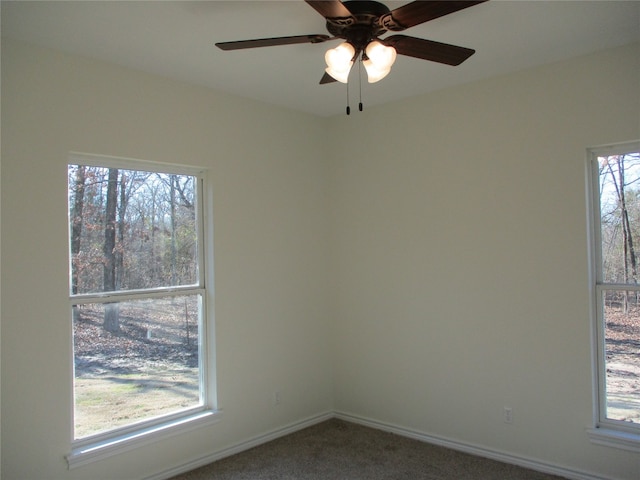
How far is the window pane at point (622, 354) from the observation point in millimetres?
3033

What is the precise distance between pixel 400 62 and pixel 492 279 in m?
1.64

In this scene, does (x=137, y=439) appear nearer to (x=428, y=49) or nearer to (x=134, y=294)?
(x=134, y=294)

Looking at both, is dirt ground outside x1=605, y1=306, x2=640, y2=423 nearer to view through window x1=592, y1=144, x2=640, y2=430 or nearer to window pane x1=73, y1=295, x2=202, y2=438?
view through window x1=592, y1=144, x2=640, y2=430

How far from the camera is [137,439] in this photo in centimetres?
311

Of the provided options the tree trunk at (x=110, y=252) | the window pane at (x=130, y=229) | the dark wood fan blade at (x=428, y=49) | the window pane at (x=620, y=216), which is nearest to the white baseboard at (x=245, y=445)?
the tree trunk at (x=110, y=252)

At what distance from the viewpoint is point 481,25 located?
8.63 ft

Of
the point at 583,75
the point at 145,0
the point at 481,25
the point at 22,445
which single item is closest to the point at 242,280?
the point at 22,445

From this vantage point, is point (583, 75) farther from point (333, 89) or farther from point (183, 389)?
point (183, 389)

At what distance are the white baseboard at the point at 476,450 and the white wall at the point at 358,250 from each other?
0.17ft

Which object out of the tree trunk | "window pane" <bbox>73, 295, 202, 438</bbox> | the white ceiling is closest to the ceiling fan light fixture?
the white ceiling

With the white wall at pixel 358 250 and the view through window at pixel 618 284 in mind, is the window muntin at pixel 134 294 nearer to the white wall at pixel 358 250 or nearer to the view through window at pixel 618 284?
the white wall at pixel 358 250

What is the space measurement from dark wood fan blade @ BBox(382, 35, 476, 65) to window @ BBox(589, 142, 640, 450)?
142 cm

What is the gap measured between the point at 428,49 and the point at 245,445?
3.05 m

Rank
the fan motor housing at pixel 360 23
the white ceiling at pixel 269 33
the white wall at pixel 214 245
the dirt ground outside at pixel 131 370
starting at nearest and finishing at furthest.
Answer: the fan motor housing at pixel 360 23, the white ceiling at pixel 269 33, the white wall at pixel 214 245, the dirt ground outside at pixel 131 370
